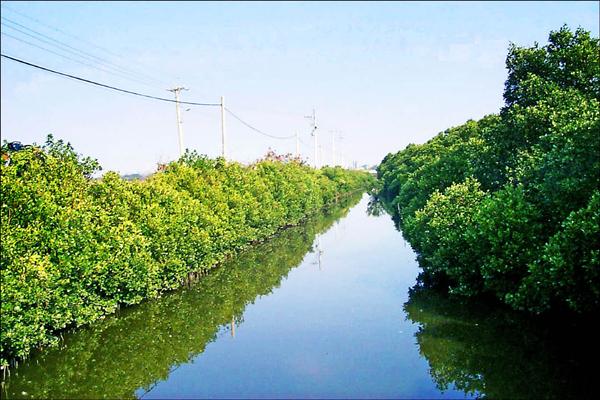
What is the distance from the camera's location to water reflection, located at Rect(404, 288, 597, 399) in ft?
34.2

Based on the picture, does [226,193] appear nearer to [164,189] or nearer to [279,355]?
[164,189]

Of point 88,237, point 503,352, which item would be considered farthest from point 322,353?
point 88,237

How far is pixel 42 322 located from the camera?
12219mm

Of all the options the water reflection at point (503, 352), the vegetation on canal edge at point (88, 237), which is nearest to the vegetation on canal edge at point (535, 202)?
the water reflection at point (503, 352)

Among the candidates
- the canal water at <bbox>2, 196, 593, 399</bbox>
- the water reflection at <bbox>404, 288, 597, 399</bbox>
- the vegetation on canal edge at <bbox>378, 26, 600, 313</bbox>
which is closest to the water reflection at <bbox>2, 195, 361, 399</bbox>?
the canal water at <bbox>2, 196, 593, 399</bbox>

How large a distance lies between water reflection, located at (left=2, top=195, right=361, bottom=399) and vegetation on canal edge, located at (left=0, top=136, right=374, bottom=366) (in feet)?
1.87

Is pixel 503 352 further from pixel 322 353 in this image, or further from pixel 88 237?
pixel 88 237

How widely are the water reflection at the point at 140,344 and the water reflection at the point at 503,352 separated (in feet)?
21.6

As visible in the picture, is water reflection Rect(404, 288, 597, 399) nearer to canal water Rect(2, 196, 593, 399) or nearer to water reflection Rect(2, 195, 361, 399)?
canal water Rect(2, 196, 593, 399)

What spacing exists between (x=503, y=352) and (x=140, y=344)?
1014cm

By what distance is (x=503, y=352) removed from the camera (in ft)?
40.6

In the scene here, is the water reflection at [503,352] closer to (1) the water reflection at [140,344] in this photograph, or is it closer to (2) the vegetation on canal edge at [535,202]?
(2) the vegetation on canal edge at [535,202]

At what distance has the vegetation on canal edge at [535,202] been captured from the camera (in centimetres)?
1221

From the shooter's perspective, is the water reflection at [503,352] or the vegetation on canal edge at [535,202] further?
the vegetation on canal edge at [535,202]
